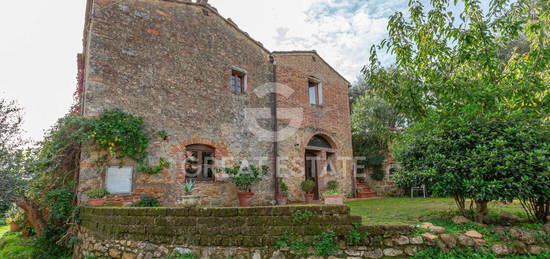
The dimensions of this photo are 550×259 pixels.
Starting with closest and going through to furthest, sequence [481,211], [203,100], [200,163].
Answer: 1. [481,211]
2. [200,163]
3. [203,100]

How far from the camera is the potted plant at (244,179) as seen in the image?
808cm

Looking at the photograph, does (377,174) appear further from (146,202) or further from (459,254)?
(146,202)

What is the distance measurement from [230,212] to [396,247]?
7.40ft

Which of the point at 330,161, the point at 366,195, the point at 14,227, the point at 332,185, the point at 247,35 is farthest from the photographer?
the point at 366,195

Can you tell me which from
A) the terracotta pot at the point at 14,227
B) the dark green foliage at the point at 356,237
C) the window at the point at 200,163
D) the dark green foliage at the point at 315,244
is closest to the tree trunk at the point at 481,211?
the dark green foliage at the point at 356,237

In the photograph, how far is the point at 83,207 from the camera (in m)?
5.61

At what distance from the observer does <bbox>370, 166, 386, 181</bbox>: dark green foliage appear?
12461 mm

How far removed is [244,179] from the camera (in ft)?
26.6

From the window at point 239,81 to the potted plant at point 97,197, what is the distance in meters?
4.63

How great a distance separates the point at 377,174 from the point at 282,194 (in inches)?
215

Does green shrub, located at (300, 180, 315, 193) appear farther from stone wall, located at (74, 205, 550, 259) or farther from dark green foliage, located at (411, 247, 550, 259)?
dark green foliage, located at (411, 247, 550, 259)

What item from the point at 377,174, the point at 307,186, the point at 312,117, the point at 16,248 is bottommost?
the point at 16,248

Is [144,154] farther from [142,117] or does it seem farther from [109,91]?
[109,91]

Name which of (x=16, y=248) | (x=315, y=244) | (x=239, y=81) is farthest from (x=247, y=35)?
(x=16, y=248)
